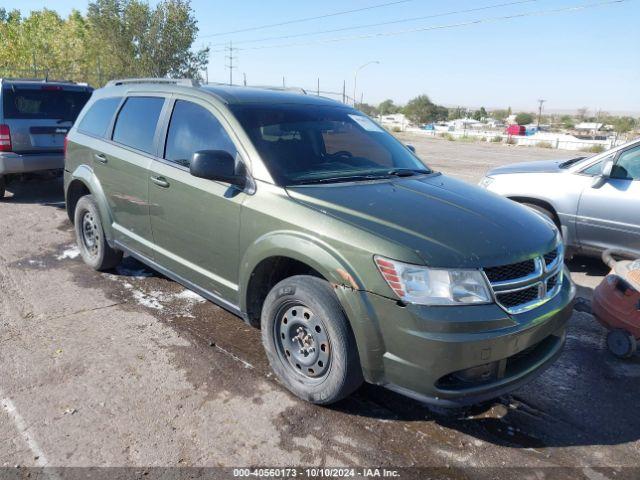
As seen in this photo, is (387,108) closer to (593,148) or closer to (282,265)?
(593,148)

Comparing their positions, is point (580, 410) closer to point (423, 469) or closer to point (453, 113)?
point (423, 469)

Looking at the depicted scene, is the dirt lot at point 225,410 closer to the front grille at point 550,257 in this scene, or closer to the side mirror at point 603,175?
the front grille at point 550,257

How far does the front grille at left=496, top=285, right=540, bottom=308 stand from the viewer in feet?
9.29

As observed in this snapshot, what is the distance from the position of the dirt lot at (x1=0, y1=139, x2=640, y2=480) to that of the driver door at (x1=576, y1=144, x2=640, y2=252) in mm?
1370

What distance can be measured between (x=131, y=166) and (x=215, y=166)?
1506 millimetres

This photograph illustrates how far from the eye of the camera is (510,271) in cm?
289

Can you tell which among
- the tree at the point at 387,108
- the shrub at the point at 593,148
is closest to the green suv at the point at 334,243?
the shrub at the point at 593,148

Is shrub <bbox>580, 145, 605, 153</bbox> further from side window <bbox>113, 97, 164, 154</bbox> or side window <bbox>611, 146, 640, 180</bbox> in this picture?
side window <bbox>113, 97, 164, 154</bbox>

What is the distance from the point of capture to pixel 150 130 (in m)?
4.50

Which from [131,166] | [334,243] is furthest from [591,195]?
[131,166]

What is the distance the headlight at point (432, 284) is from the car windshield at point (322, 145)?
108 cm

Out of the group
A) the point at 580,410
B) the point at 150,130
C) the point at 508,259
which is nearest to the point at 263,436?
the point at 508,259

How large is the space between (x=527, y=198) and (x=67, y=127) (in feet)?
22.9

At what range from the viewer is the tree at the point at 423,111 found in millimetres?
98312
